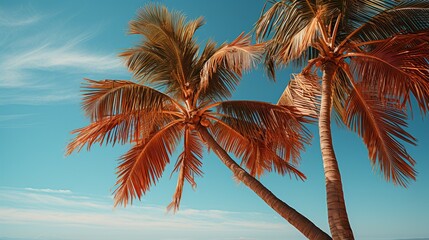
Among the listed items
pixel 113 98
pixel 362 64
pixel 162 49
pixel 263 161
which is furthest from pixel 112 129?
pixel 362 64

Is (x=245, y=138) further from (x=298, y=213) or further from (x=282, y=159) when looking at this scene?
(x=298, y=213)

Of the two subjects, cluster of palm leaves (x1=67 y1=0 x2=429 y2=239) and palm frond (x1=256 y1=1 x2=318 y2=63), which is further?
palm frond (x1=256 y1=1 x2=318 y2=63)

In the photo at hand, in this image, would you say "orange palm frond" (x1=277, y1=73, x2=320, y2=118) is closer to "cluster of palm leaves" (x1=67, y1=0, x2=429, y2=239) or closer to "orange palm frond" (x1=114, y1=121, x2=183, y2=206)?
"cluster of palm leaves" (x1=67, y1=0, x2=429, y2=239)

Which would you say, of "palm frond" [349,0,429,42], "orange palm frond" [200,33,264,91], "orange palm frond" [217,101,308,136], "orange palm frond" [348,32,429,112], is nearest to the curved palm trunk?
"orange palm frond" [217,101,308,136]

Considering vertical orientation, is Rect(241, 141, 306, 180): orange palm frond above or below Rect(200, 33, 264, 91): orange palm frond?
below

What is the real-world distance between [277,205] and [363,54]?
2.94 m

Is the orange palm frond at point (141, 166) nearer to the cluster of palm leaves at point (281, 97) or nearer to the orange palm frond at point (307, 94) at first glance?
the cluster of palm leaves at point (281, 97)

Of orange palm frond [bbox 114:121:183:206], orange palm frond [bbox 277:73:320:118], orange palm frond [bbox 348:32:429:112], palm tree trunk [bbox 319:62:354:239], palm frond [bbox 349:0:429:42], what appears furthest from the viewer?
orange palm frond [bbox 114:121:183:206]

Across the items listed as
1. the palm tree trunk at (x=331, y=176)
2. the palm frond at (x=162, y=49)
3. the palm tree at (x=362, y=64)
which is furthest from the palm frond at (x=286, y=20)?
the palm frond at (x=162, y=49)

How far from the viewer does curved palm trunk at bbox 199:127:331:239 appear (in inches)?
232

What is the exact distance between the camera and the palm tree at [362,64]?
19.3 feet

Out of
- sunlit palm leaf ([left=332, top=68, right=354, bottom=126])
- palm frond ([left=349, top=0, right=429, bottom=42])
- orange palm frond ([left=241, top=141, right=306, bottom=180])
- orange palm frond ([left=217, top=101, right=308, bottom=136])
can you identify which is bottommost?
orange palm frond ([left=241, top=141, right=306, bottom=180])

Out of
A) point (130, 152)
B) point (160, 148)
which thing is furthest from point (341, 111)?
point (130, 152)

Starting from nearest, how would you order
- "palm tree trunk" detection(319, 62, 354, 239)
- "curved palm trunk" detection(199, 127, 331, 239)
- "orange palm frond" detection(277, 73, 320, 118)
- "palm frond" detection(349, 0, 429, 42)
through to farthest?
"palm tree trunk" detection(319, 62, 354, 239)
"curved palm trunk" detection(199, 127, 331, 239)
"palm frond" detection(349, 0, 429, 42)
"orange palm frond" detection(277, 73, 320, 118)
